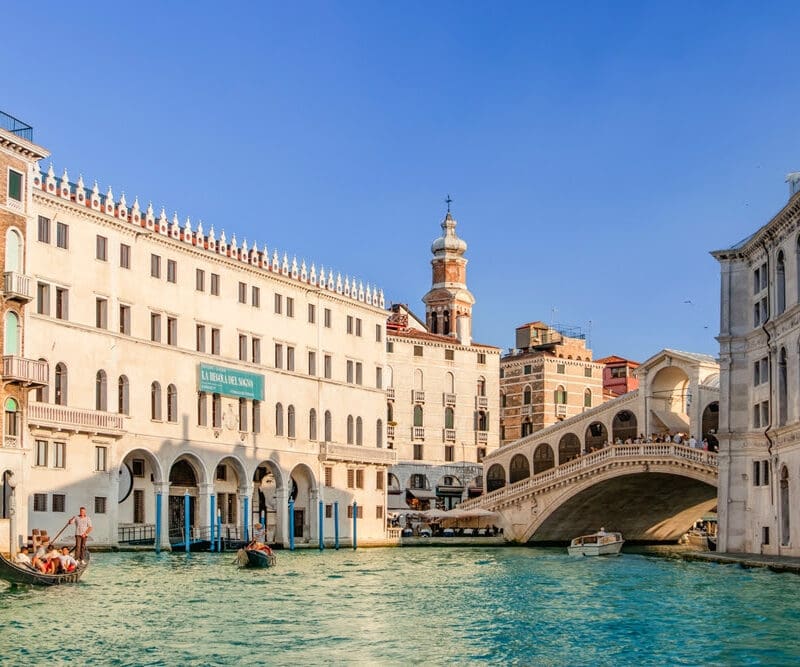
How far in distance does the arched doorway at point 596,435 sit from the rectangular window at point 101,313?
27276 millimetres

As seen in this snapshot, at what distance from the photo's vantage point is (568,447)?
6712cm

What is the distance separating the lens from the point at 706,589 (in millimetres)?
31562

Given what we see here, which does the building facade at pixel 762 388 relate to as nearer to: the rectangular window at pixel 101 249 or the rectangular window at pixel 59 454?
the rectangular window at pixel 101 249

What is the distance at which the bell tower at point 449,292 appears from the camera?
78375mm

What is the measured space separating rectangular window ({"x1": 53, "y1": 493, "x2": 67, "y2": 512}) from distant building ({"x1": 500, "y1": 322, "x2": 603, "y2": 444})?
1552 inches

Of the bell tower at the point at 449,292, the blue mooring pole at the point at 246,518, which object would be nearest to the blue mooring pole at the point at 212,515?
the blue mooring pole at the point at 246,518

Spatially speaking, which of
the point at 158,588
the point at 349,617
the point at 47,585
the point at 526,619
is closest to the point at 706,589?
the point at 526,619

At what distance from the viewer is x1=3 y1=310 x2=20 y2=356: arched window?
122 feet

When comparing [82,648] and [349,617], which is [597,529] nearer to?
[349,617]

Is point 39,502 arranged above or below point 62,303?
below

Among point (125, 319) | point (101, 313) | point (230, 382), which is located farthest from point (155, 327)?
point (230, 382)

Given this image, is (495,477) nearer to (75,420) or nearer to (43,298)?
(75,420)

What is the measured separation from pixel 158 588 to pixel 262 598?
3.03 meters

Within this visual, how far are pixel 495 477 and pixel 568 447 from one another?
488 cm
